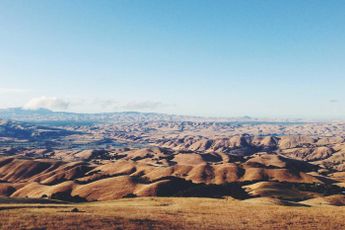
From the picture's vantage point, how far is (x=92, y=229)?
129ft

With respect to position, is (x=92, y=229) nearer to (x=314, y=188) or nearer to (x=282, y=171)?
(x=314, y=188)

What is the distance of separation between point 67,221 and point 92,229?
3.79 m

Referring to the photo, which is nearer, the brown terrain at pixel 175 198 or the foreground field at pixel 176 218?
the foreground field at pixel 176 218

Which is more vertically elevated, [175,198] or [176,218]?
[176,218]

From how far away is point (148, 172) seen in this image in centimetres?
17975

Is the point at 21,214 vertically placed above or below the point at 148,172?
above

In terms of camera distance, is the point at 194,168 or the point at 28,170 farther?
the point at 28,170

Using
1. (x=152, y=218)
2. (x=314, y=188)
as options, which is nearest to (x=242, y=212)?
(x=152, y=218)

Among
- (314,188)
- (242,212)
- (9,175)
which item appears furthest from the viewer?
(9,175)

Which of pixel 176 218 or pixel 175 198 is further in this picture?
pixel 175 198

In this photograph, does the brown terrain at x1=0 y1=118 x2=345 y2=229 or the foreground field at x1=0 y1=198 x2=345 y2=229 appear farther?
the brown terrain at x1=0 y1=118 x2=345 y2=229

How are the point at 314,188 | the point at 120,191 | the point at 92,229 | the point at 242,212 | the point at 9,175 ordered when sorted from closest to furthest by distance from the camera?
1. the point at 92,229
2. the point at 242,212
3. the point at 120,191
4. the point at 314,188
5. the point at 9,175

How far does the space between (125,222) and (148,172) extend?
13767cm

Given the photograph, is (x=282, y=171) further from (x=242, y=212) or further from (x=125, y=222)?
(x=125, y=222)
